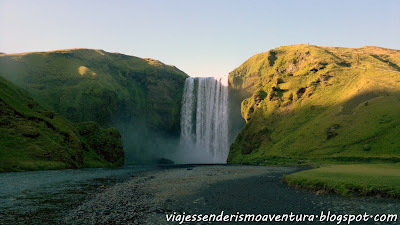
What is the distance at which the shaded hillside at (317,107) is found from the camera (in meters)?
62.2

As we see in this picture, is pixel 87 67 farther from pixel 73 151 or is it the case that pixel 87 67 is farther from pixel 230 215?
pixel 230 215

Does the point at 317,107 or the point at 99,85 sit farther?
the point at 99,85

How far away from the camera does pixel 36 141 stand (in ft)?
208

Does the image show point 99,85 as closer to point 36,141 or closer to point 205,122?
point 205,122

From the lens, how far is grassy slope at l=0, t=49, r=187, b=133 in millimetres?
115250

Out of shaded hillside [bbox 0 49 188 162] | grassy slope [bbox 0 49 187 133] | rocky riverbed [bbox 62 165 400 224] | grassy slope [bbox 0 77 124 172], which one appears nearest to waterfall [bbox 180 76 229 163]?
shaded hillside [bbox 0 49 188 162]

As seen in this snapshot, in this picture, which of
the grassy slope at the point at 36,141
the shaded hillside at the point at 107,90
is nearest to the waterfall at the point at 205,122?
the shaded hillside at the point at 107,90

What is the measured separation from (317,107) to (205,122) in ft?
180

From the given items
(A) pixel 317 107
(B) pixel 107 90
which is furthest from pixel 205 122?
(A) pixel 317 107

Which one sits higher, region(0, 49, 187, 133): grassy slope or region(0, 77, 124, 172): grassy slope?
region(0, 49, 187, 133): grassy slope

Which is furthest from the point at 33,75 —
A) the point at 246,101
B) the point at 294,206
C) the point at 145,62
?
the point at 294,206

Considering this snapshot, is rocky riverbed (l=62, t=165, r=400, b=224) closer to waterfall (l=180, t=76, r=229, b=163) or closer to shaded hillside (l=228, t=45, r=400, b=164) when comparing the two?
shaded hillside (l=228, t=45, r=400, b=164)

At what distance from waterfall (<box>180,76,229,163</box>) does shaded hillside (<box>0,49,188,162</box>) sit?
28.5 ft

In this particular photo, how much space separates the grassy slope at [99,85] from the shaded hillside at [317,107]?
4404 cm
